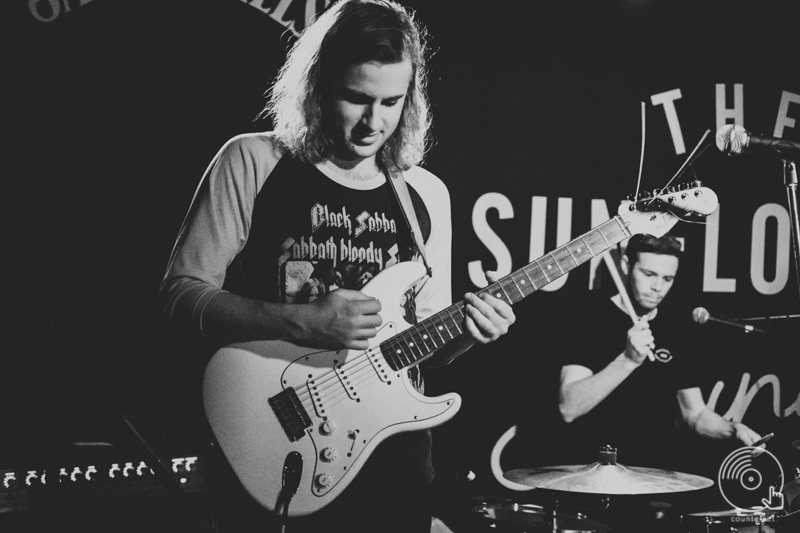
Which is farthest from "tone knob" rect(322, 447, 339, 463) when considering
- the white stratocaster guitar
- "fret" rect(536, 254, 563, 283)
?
"fret" rect(536, 254, 563, 283)

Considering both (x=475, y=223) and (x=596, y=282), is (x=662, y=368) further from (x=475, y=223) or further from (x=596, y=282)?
(x=475, y=223)

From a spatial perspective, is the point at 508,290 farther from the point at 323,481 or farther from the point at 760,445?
the point at 760,445

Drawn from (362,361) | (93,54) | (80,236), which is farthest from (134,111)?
(362,361)

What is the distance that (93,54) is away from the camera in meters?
2.52

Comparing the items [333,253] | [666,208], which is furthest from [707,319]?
[333,253]

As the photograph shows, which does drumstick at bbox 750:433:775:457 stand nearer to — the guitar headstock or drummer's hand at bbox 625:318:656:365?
drummer's hand at bbox 625:318:656:365

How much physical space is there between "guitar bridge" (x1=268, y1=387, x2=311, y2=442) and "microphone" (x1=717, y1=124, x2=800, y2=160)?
5.14 ft

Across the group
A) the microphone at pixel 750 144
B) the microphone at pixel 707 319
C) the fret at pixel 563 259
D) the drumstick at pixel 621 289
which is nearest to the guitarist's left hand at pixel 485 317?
the fret at pixel 563 259

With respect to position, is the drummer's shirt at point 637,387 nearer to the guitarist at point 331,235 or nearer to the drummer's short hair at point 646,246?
the drummer's short hair at point 646,246

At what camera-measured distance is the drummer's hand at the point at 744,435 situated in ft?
10.2

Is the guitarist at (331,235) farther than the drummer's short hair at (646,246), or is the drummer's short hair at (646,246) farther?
the drummer's short hair at (646,246)

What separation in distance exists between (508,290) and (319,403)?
66cm

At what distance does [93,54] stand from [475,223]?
1.54 m

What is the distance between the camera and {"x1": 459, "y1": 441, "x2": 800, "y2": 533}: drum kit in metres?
2.38
